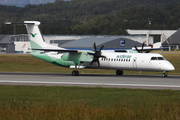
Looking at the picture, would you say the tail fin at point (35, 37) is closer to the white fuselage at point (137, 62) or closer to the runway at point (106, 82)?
the white fuselage at point (137, 62)

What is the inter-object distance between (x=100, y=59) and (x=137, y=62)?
5105mm

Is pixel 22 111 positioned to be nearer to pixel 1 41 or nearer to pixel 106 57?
pixel 106 57

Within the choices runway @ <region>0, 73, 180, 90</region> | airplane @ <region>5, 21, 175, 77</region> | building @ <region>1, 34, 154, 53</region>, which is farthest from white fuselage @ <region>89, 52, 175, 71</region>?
building @ <region>1, 34, 154, 53</region>

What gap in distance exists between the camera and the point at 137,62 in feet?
108

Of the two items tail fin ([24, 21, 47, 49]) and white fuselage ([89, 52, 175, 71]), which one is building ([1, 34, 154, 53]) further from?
white fuselage ([89, 52, 175, 71])

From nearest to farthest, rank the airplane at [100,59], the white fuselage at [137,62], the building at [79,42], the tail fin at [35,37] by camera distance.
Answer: the white fuselage at [137,62]
the airplane at [100,59]
the tail fin at [35,37]
the building at [79,42]

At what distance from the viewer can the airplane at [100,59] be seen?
32375mm

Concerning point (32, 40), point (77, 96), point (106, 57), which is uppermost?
point (32, 40)

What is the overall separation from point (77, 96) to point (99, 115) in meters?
7.41

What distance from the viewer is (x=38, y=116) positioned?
10.6 metres

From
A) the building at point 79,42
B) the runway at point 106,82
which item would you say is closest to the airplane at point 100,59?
the runway at point 106,82

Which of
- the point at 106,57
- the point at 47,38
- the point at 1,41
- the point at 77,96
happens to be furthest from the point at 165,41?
the point at 77,96

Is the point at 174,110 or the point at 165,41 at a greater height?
the point at 165,41

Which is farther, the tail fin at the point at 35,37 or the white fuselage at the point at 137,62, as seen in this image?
the tail fin at the point at 35,37
